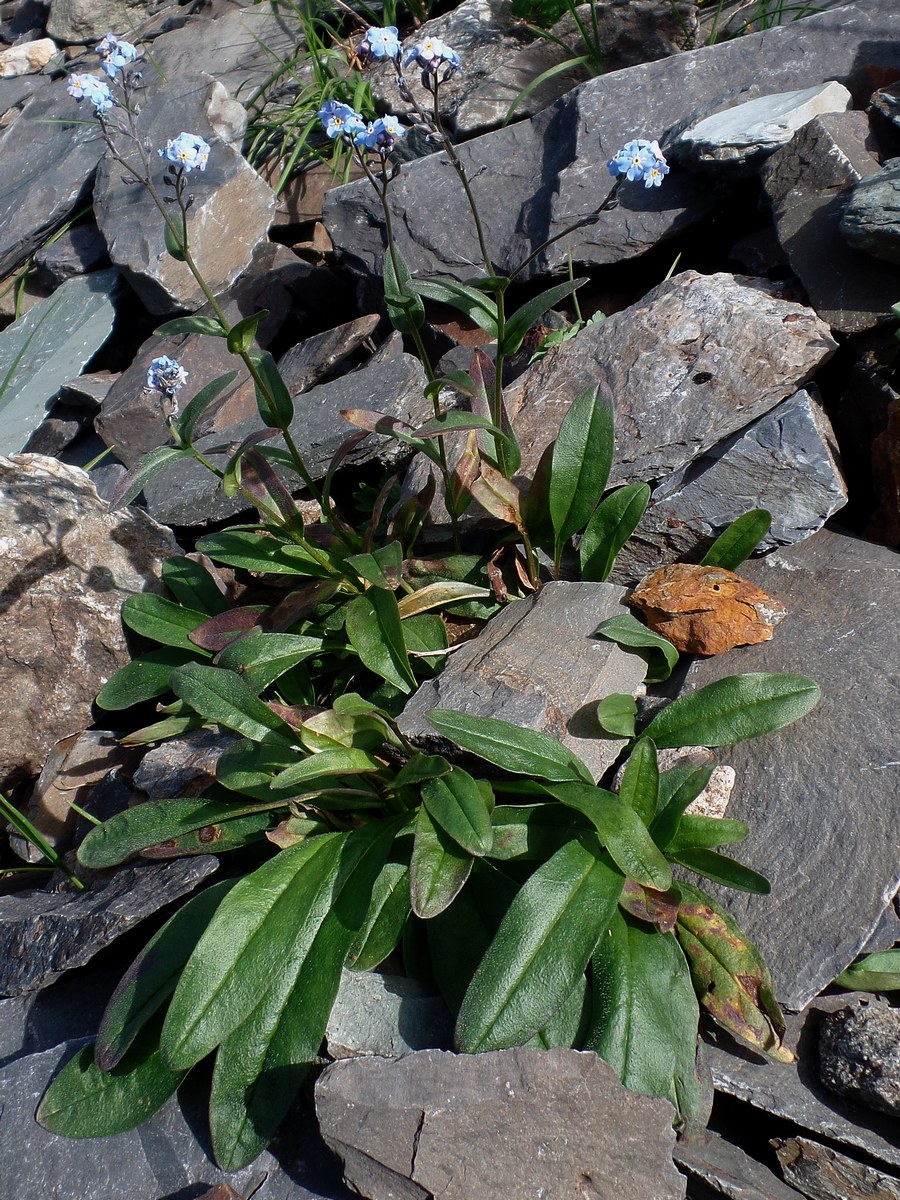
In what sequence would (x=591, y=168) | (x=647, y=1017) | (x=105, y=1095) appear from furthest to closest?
(x=591, y=168) < (x=105, y=1095) < (x=647, y=1017)

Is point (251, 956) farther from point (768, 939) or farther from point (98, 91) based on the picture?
point (98, 91)

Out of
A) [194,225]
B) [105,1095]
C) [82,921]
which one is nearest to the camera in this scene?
[105,1095]

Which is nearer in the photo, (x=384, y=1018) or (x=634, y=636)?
(x=384, y=1018)

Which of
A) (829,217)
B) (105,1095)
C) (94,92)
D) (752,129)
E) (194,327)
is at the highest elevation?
(94,92)

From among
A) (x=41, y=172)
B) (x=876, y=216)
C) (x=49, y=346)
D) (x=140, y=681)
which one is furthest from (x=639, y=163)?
(x=41, y=172)

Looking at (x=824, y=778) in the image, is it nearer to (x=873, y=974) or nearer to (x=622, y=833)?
(x=873, y=974)

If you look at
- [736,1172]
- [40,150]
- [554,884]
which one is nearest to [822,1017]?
[736,1172]

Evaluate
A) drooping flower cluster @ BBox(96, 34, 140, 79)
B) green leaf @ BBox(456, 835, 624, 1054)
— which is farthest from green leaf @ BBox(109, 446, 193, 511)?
green leaf @ BBox(456, 835, 624, 1054)

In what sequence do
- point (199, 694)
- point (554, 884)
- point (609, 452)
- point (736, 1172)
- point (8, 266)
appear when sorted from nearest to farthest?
point (736, 1172) < point (554, 884) < point (199, 694) < point (609, 452) < point (8, 266)
